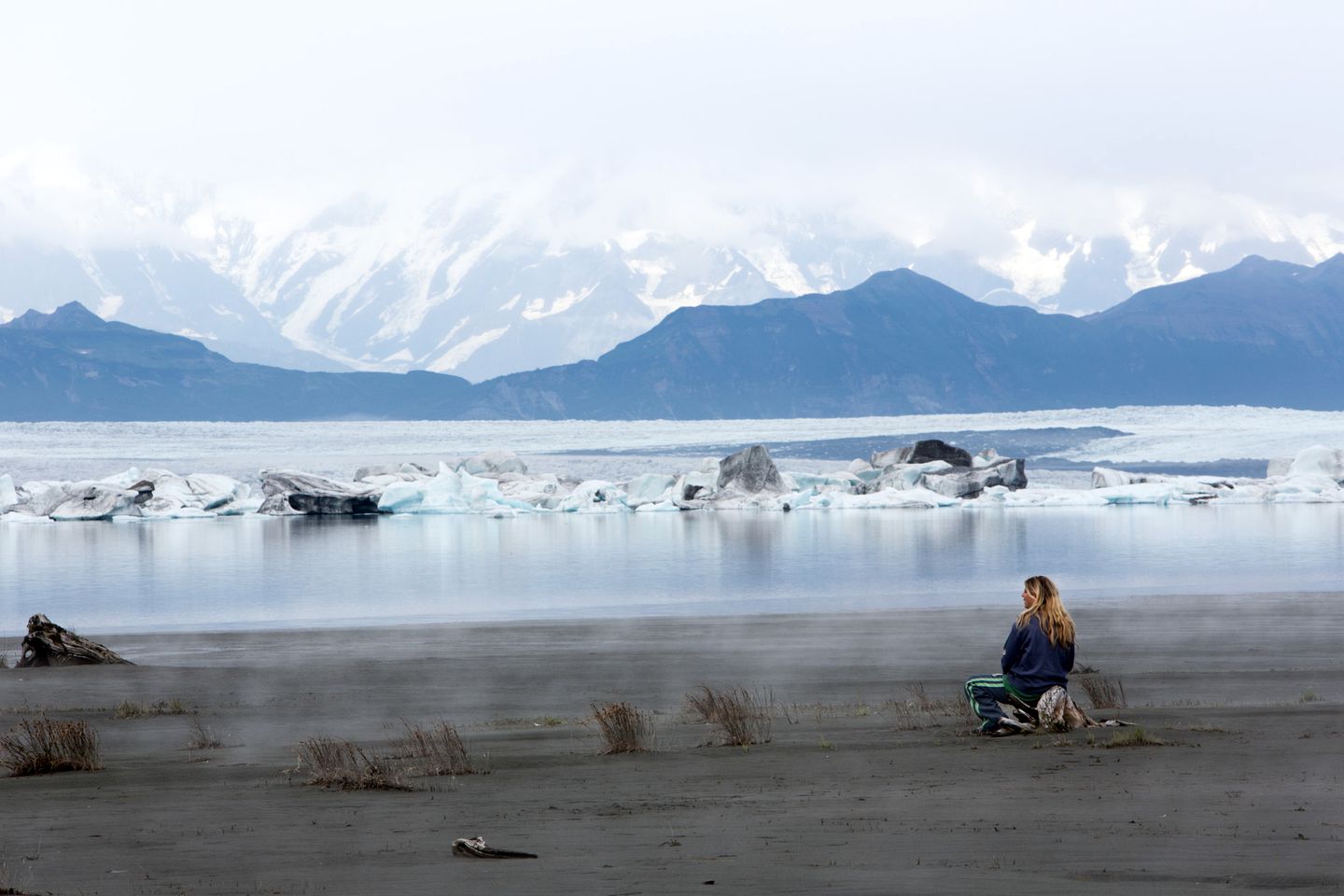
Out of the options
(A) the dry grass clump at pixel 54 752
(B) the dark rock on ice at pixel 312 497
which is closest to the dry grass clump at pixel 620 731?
(A) the dry grass clump at pixel 54 752

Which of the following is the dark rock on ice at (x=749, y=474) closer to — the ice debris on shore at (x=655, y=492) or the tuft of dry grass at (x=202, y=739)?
the ice debris on shore at (x=655, y=492)

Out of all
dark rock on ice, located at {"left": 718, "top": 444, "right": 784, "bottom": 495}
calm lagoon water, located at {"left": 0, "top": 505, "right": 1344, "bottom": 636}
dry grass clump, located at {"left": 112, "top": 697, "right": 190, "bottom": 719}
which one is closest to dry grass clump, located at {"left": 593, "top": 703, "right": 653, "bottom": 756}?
dry grass clump, located at {"left": 112, "top": 697, "right": 190, "bottom": 719}

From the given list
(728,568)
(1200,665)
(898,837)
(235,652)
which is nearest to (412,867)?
(898,837)

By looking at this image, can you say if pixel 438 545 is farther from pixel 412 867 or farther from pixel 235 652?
pixel 412 867

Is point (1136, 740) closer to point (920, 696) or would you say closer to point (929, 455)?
point (920, 696)

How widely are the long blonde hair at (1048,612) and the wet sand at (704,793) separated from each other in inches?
17.9

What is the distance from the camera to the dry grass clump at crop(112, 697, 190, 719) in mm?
9297

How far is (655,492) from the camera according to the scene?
47.8 meters

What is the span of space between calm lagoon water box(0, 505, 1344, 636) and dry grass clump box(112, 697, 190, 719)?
7641 millimetres

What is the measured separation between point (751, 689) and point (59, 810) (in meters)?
5.44

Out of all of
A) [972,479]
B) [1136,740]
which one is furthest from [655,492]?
[1136,740]

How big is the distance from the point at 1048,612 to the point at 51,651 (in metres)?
8.45

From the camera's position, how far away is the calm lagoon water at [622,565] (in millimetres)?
19422

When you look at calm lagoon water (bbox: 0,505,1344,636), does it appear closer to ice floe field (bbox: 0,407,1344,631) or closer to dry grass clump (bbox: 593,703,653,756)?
ice floe field (bbox: 0,407,1344,631)
